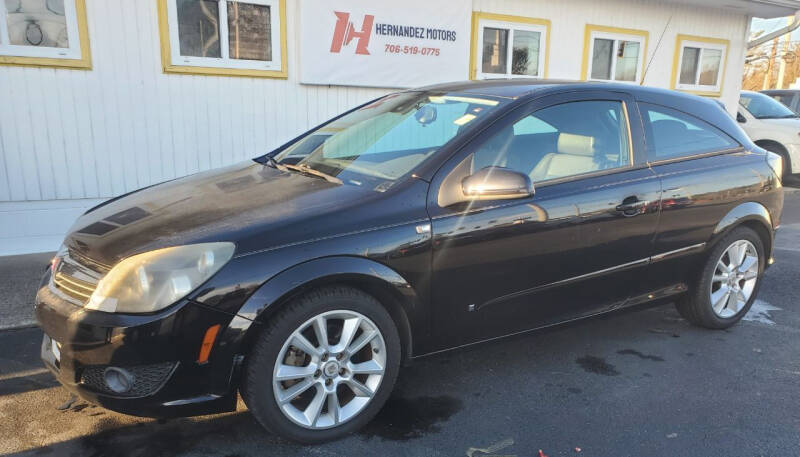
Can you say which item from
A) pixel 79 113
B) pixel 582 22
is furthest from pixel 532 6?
pixel 79 113

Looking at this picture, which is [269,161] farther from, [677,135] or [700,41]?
[700,41]

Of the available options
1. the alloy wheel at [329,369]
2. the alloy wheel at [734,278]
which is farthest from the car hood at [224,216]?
the alloy wheel at [734,278]

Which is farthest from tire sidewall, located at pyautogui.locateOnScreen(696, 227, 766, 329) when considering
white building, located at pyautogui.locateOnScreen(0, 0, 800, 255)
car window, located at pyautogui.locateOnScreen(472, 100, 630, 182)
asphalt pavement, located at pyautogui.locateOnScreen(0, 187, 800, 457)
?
white building, located at pyautogui.locateOnScreen(0, 0, 800, 255)

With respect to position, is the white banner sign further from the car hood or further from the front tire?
the front tire

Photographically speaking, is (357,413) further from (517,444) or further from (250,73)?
(250,73)

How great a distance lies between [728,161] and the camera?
A: 3.73 meters

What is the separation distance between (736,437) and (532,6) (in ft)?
22.4

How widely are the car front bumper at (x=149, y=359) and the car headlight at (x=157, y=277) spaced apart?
45mm

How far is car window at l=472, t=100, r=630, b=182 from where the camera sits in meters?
2.99

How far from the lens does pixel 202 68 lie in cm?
606

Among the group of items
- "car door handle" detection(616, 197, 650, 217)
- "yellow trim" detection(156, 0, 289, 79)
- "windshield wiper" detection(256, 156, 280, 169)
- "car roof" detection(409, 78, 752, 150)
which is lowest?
"car door handle" detection(616, 197, 650, 217)

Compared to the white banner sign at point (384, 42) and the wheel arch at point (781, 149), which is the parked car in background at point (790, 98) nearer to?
the wheel arch at point (781, 149)

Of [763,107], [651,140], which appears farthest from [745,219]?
[763,107]

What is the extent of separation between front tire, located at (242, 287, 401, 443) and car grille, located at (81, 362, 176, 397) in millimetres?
324
